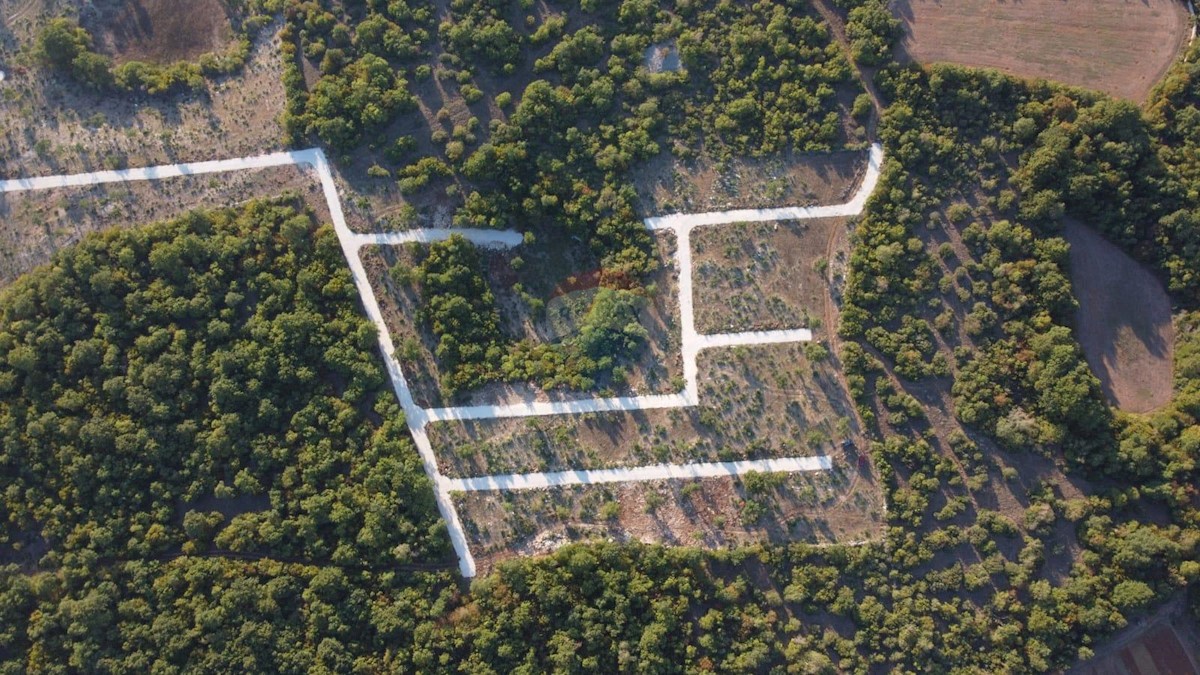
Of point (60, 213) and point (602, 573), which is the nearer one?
point (602, 573)

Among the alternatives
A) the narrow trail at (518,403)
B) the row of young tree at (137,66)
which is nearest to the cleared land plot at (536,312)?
the narrow trail at (518,403)

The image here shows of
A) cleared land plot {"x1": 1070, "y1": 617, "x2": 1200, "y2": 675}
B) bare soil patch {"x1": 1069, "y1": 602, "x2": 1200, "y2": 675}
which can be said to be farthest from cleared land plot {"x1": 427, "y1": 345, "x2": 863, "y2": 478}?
cleared land plot {"x1": 1070, "y1": 617, "x2": 1200, "y2": 675}

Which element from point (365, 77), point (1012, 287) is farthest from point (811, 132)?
point (365, 77)

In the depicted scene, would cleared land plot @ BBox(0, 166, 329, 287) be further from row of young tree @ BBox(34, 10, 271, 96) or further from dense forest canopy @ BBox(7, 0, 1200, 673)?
row of young tree @ BBox(34, 10, 271, 96)

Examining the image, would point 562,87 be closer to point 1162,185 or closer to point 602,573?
point 602,573

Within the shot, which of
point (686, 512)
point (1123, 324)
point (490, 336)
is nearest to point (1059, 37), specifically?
point (1123, 324)

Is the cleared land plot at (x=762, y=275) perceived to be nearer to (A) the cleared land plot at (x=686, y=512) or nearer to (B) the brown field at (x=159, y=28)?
(A) the cleared land plot at (x=686, y=512)
